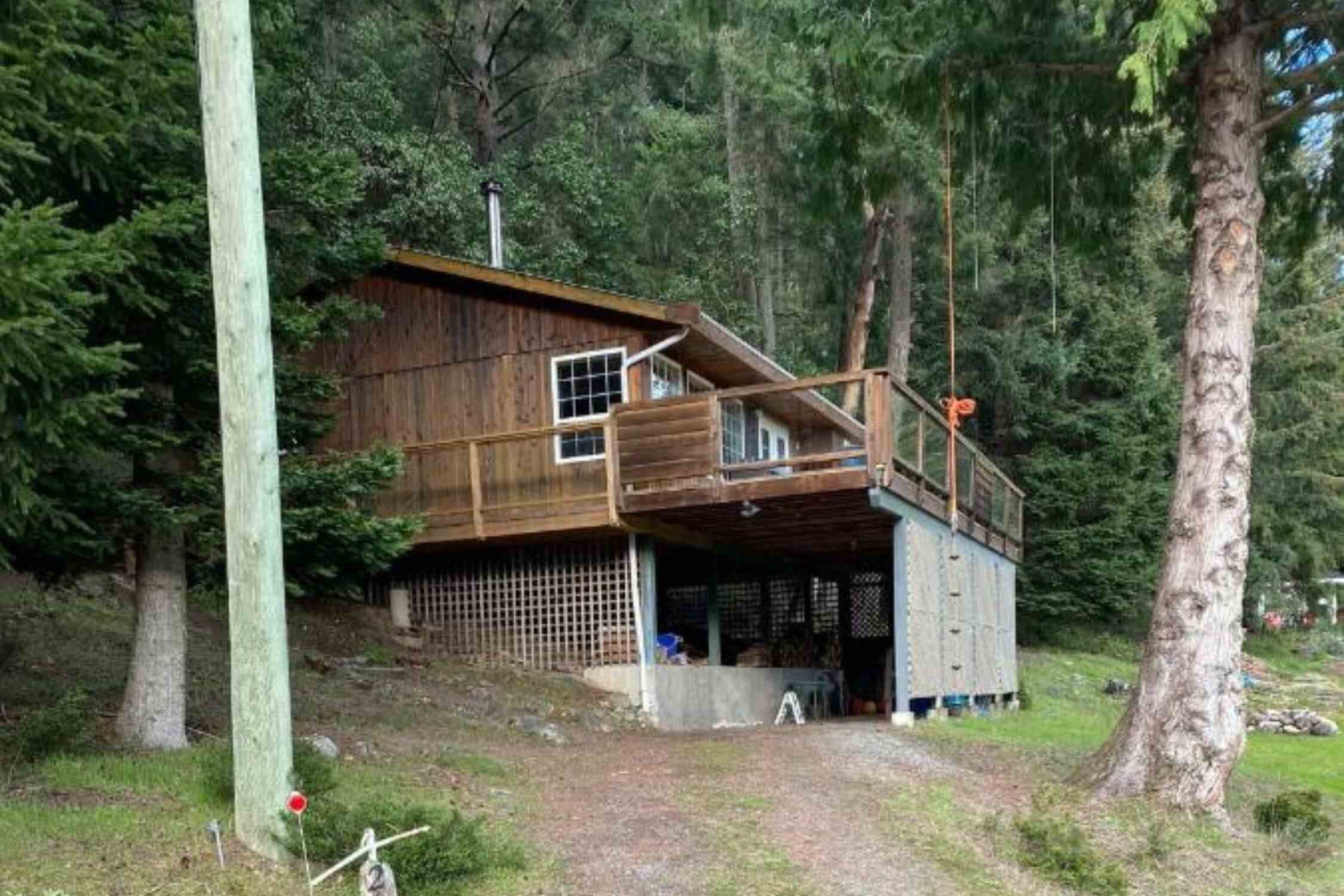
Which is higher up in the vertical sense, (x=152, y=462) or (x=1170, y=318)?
(x=1170, y=318)

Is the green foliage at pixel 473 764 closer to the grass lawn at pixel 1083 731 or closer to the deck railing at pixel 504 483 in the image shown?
the deck railing at pixel 504 483

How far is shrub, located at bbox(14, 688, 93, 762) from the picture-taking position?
7.10m

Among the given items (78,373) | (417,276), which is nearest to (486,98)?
(417,276)

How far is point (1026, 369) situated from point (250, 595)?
26.7 metres

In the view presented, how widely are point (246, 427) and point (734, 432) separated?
10.8 m

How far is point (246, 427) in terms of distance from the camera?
246 inches

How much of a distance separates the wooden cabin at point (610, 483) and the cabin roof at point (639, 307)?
0.04 metres

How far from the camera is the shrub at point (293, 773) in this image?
623 centimetres

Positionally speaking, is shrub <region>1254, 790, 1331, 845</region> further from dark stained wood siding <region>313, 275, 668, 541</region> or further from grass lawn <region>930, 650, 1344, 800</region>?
dark stained wood siding <region>313, 275, 668, 541</region>

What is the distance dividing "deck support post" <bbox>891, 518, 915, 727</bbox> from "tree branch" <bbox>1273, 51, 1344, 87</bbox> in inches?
221

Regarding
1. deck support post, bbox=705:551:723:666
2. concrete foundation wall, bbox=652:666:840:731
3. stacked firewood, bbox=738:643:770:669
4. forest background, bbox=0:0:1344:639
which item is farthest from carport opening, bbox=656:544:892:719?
forest background, bbox=0:0:1344:639

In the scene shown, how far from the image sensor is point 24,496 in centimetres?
600

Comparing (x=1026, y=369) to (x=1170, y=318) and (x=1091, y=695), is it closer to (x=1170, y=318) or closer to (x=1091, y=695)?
(x=1170, y=318)

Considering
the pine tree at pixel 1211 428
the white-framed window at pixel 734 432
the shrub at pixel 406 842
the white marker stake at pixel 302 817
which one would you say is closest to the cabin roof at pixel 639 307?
the white-framed window at pixel 734 432
